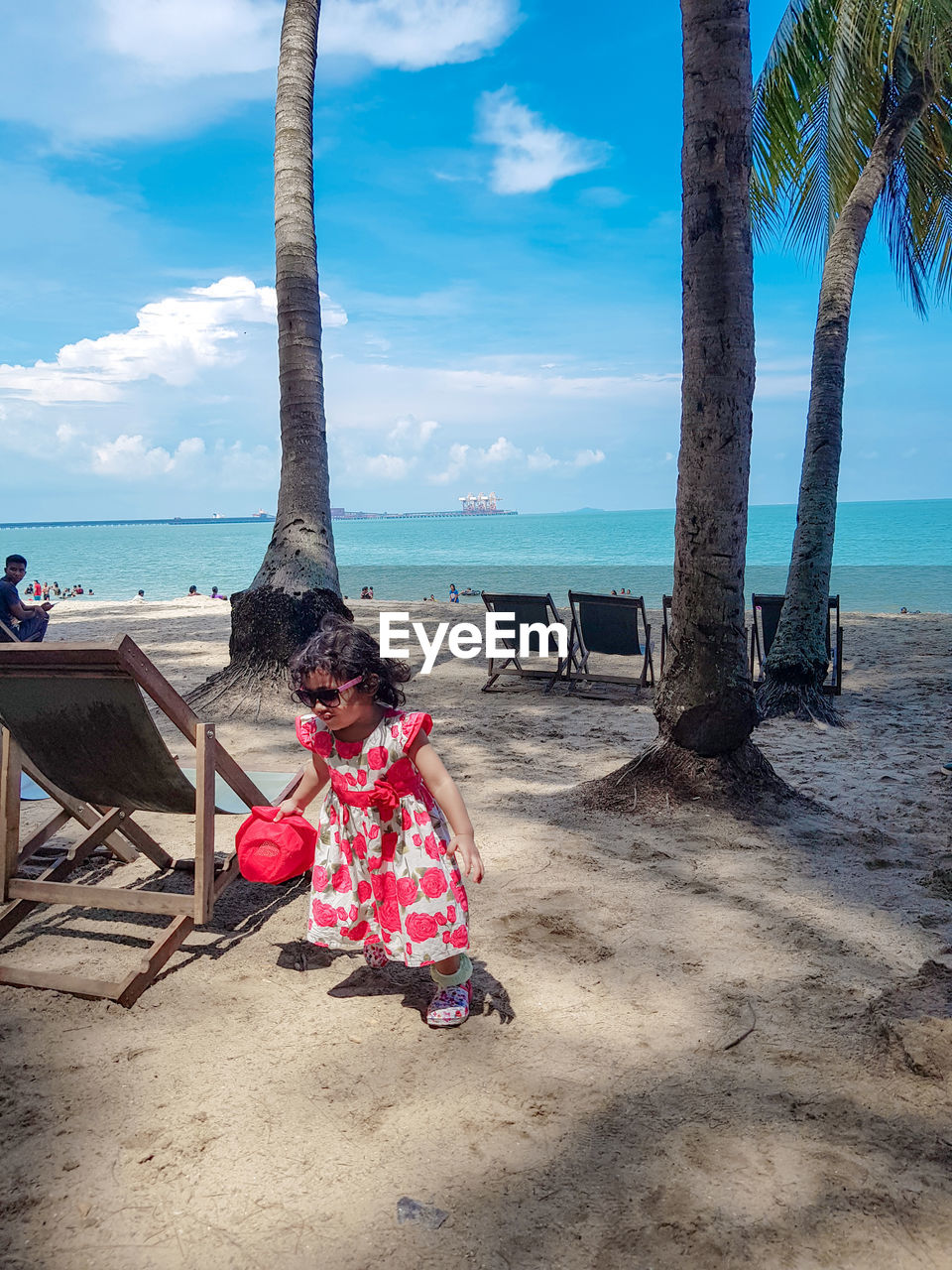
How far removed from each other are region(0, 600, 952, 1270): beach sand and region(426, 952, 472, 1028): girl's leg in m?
0.05

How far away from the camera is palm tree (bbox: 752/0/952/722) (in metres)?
7.50

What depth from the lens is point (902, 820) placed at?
463 cm

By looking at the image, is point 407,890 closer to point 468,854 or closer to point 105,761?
point 468,854

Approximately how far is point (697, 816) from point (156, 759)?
2.89m

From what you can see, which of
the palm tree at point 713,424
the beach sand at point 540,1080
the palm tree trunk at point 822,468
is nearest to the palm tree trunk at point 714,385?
the palm tree at point 713,424

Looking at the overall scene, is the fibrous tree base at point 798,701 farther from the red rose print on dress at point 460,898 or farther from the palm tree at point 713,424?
the red rose print on dress at point 460,898

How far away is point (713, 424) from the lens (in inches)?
184

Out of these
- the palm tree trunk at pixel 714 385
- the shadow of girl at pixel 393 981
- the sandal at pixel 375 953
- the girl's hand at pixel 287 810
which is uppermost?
the palm tree trunk at pixel 714 385

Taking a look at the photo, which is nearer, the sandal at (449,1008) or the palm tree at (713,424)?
the sandal at (449,1008)

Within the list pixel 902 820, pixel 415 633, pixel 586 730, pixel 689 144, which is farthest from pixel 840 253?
pixel 415 633

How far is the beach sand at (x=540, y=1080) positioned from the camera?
72.1 inches

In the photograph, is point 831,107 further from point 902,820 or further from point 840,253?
point 902,820

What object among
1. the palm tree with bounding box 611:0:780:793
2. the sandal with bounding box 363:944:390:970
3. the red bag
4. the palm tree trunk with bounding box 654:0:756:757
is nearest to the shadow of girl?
the sandal with bounding box 363:944:390:970

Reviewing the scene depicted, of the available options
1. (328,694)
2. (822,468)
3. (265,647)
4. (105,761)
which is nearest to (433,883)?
(328,694)
